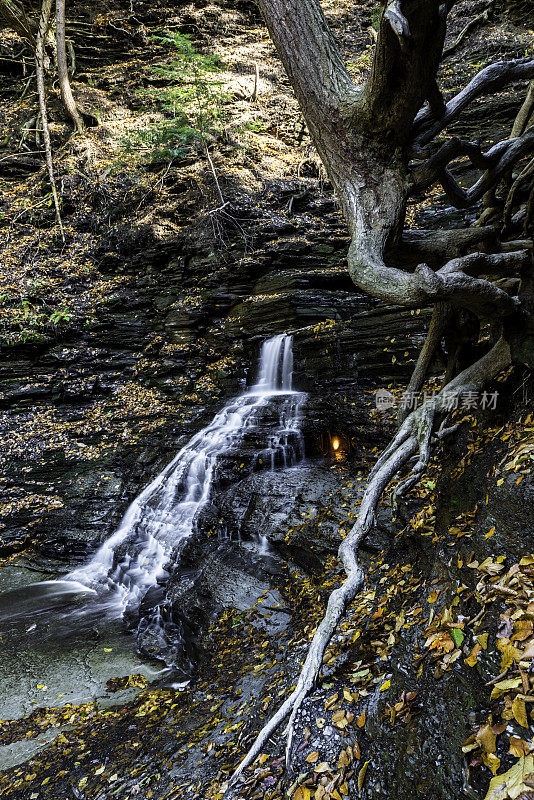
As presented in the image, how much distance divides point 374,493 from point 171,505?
527cm

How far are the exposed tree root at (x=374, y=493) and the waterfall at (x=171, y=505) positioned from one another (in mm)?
4275

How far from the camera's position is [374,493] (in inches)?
138

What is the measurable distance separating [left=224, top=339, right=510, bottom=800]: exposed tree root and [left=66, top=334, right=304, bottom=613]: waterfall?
4275 mm

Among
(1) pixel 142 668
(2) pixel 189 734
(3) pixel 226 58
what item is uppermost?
(3) pixel 226 58

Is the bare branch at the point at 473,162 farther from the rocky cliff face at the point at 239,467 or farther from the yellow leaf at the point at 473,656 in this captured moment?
the yellow leaf at the point at 473,656

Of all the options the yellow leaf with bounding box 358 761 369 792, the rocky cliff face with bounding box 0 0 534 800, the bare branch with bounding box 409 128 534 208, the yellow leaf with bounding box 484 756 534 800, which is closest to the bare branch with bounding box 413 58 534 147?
the bare branch with bounding box 409 128 534 208

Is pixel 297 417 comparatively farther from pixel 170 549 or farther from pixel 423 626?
pixel 423 626

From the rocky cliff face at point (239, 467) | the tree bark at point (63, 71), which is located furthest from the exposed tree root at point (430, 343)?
the tree bark at point (63, 71)

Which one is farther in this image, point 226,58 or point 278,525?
point 226,58

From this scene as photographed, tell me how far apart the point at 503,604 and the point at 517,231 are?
3698 mm

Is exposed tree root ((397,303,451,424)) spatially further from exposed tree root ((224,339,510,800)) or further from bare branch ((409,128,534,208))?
bare branch ((409,128,534,208))

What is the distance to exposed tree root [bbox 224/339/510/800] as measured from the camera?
2535 mm

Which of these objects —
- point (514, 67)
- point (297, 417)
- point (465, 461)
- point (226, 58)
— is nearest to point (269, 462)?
point (297, 417)

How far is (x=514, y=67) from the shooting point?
125 inches
